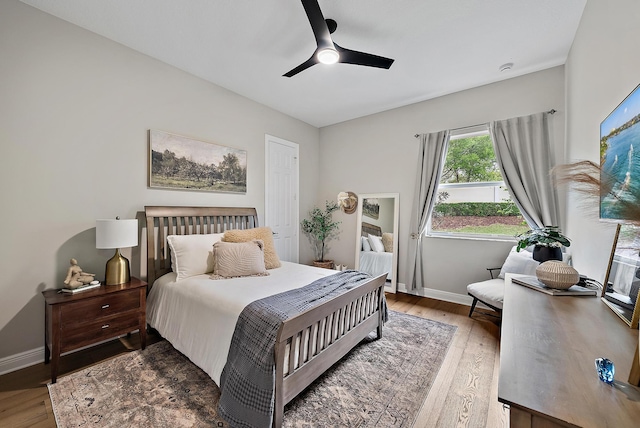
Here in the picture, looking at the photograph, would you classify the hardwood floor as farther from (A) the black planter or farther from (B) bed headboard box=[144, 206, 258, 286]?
(A) the black planter

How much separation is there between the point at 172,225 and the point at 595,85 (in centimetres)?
379

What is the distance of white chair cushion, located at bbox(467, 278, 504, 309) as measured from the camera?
8.41 feet

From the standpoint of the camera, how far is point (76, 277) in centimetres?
214

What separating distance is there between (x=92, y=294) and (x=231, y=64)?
8.42 feet

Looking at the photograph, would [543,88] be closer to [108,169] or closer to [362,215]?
[362,215]

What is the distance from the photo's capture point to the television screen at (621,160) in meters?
0.93

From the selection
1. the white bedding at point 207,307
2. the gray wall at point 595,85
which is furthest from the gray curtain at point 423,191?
the white bedding at point 207,307

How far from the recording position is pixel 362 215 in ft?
14.5

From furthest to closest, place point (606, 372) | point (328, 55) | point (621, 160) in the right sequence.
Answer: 1. point (328, 55)
2. point (621, 160)
3. point (606, 372)

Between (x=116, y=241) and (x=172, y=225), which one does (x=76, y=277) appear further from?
(x=172, y=225)

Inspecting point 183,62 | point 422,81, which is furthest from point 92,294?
point 422,81

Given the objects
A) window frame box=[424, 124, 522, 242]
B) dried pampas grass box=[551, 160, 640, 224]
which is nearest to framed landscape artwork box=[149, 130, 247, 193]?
window frame box=[424, 124, 522, 242]

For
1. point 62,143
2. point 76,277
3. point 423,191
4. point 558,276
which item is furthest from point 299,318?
point 423,191

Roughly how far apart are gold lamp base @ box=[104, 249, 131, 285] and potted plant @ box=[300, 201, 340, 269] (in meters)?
2.72
